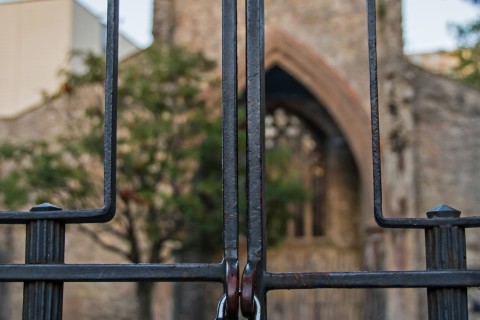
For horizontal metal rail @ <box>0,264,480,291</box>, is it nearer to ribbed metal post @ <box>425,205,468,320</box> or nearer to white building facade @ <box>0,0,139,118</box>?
ribbed metal post @ <box>425,205,468,320</box>

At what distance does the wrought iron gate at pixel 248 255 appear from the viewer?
59.2 inches

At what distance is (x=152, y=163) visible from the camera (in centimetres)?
1126

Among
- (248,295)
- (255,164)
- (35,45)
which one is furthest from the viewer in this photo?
(35,45)

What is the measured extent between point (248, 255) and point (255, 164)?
180 millimetres

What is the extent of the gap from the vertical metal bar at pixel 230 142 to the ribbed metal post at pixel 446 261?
15.1 inches

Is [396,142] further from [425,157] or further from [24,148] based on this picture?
[24,148]

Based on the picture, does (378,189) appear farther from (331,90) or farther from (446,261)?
(331,90)

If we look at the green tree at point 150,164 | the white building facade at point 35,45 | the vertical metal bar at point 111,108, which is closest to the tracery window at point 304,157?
the green tree at point 150,164

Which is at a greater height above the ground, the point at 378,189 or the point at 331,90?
the point at 331,90

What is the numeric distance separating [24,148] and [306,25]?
5.75 meters

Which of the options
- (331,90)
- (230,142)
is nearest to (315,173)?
(331,90)

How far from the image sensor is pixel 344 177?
1584 centimetres

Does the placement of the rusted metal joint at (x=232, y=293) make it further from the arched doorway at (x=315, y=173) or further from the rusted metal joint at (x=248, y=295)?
the arched doorway at (x=315, y=173)

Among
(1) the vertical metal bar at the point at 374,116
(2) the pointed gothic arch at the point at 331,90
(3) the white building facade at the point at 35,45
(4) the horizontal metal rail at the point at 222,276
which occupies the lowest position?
(4) the horizontal metal rail at the point at 222,276
